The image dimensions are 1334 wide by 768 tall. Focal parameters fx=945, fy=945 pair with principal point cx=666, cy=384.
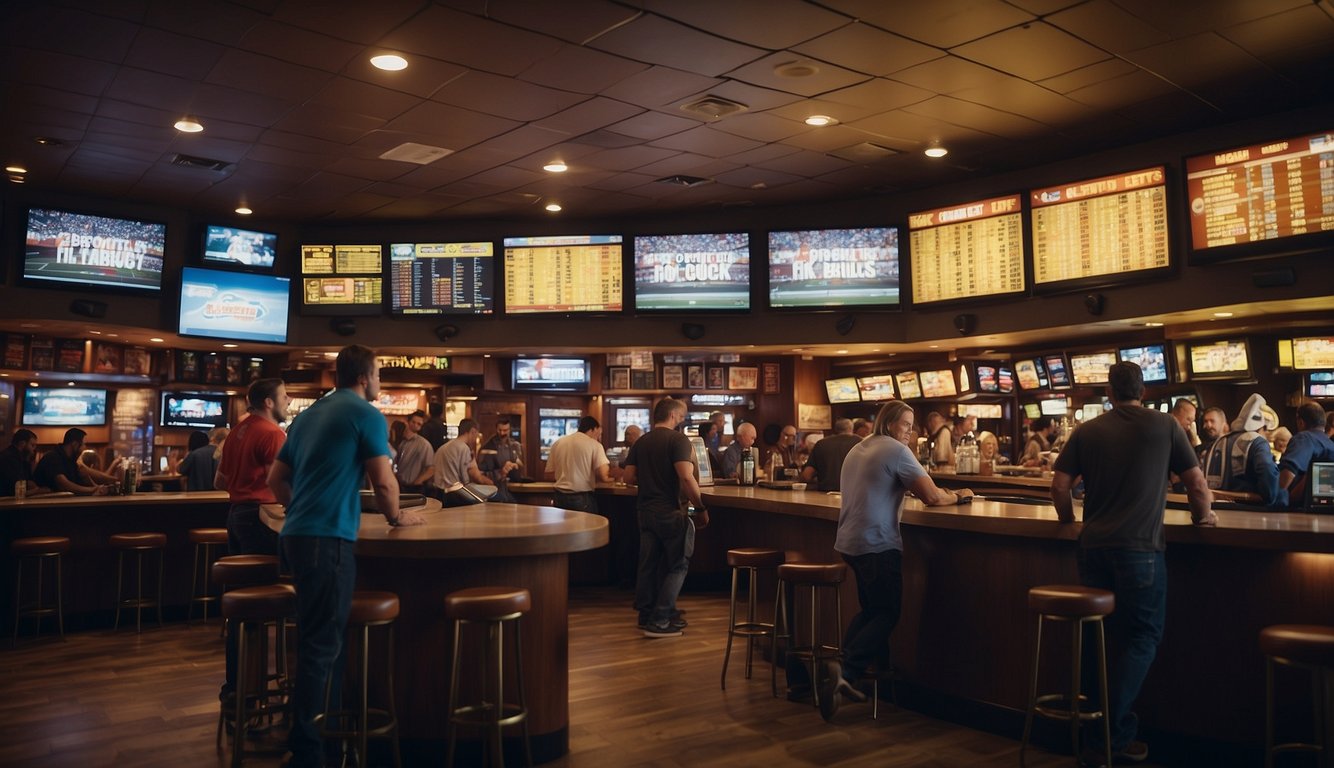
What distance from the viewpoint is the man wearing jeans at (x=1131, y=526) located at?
392cm

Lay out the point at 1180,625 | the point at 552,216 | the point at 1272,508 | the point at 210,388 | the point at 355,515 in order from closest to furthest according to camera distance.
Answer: the point at 355,515
the point at 1180,625
the point at 1272,508
the point at 552,216
the point at 210,388

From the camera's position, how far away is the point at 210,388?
35.0ft

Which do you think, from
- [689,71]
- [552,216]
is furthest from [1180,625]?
[552,216]

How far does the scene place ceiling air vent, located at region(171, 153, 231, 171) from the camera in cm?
723

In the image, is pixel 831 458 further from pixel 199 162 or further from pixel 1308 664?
pixel 199 162

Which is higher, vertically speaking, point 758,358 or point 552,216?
point 552,216

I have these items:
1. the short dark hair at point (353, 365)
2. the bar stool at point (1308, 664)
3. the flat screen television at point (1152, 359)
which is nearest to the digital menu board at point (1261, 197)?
the flat screen television at point (1152, 359)

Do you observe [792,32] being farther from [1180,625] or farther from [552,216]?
[552,216]

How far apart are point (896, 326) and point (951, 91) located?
3.25 meters

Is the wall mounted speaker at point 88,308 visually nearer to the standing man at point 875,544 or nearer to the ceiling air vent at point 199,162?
the ceiling air vent at point 199,162

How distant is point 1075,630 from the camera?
3.89m

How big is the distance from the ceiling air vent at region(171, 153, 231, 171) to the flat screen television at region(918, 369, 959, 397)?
733cm

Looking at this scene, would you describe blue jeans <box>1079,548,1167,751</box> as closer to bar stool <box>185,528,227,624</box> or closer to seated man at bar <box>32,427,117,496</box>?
A: bar stool <box>185,528,227,624</box>

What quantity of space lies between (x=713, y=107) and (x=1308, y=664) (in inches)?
176
